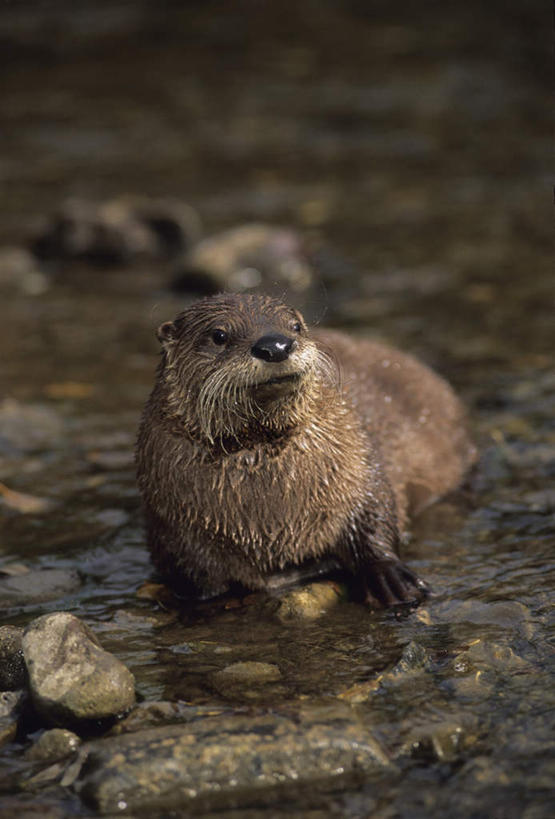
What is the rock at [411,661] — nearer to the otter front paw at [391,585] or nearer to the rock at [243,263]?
the otter front paw at [391,585]

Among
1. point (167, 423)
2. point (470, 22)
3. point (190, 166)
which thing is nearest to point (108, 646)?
point (167, 423)

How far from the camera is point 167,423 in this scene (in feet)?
11.5

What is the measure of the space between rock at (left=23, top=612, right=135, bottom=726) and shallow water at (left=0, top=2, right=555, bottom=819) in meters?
0.12

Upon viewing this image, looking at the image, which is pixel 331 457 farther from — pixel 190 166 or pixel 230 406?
pixel 190 166

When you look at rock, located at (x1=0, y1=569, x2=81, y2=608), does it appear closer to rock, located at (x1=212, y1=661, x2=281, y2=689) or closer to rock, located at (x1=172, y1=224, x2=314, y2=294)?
rock, located at (x1=212, y1=661, x2=281, y2=689)

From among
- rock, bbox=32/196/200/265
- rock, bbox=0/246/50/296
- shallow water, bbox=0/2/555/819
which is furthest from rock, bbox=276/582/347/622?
rock, bbox=32/196/200/265

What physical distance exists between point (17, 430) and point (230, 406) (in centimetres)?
205

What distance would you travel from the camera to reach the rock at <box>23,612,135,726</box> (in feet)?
9.16

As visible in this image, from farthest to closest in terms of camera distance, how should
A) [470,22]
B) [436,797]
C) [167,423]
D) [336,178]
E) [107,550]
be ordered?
[470,22], [336,178], [107,550], [167,423], [436,797]

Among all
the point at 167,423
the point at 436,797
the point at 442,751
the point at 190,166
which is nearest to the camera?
the point at 436,797

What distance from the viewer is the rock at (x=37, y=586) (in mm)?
3629

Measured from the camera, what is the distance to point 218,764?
2564mm

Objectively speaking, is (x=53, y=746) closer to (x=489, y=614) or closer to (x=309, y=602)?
(x=309, y=602)

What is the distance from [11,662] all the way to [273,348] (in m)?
1.04
